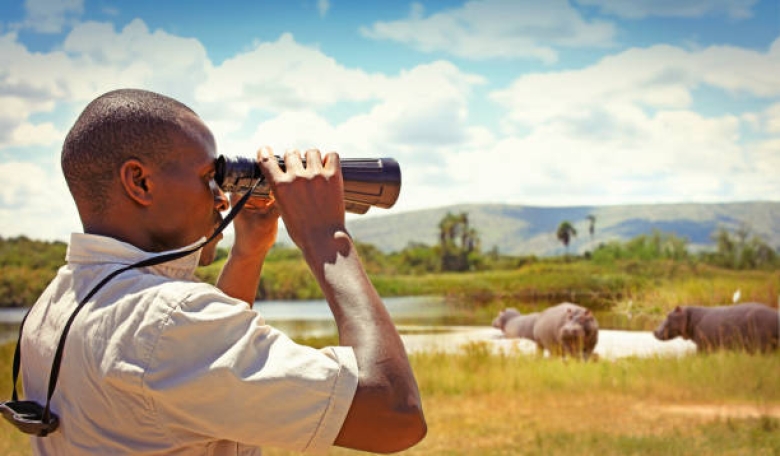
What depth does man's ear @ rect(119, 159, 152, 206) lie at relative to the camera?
3.79 feet

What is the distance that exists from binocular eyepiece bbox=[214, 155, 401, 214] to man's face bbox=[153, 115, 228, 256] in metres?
0.07

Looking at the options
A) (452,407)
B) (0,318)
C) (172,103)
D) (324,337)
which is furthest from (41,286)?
(172,103)

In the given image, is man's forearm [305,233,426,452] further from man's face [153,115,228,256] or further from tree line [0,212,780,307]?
tree line [0,212,780,307]

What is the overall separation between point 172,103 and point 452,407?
6.34m

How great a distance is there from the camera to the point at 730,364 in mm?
8625

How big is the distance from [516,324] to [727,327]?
3.52m

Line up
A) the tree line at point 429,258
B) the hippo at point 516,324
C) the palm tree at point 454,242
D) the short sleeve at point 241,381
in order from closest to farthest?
the short sleeve at point 241,381 < the hippo at point 516,324 < the tree line at point 429,258 < the palm tree at point 454,242

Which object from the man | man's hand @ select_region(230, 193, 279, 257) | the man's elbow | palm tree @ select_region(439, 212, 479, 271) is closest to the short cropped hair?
the man

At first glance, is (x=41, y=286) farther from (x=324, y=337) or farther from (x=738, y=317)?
(x=738, y=317)

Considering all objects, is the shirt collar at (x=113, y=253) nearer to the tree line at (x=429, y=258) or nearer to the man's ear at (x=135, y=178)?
the man's ear at (x=135, y=178)

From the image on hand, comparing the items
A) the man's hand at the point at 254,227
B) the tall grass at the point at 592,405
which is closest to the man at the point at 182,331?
the man's hand at the point at 254,227

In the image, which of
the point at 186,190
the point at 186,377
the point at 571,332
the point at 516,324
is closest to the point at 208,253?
the point at 186,190

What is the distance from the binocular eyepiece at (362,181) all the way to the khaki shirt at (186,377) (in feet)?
0.93

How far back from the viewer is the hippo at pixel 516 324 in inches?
489
